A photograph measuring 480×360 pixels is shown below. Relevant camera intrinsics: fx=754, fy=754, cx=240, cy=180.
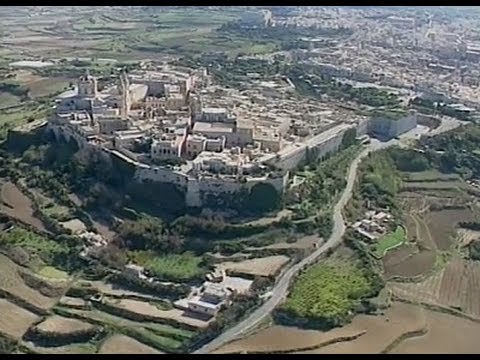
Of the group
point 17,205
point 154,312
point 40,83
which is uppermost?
point 40,83

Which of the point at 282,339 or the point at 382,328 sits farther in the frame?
the point at 382,328

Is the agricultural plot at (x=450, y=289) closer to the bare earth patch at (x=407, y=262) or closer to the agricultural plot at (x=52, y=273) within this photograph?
the bare earth patch at (x=407, y=262)

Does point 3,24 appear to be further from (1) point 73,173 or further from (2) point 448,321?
(2) point 448,321

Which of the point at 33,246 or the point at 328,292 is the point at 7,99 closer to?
the point at 33,246

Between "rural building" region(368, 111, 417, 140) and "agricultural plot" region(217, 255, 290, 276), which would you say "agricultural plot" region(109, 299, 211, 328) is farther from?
"rural building" region(368, 111, 417, 140)

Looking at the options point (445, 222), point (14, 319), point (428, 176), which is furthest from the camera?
point (428, 176)

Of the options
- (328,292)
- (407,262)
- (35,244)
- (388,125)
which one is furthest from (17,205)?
(388,125)

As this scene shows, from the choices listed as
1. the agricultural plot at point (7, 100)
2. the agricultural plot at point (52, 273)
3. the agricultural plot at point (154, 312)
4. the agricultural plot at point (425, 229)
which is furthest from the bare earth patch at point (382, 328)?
the agricultural plot at point (7, 100)

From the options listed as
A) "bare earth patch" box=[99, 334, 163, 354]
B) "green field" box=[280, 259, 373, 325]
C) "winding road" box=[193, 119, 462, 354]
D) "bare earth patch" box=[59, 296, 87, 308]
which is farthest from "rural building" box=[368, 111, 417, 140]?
"bare earth patch" box=[99, 334, 163, 354]
